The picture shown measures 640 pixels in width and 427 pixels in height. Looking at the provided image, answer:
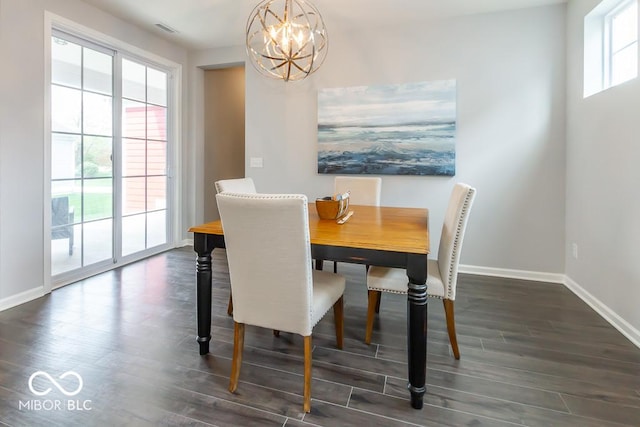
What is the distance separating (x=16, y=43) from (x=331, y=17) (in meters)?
2.60

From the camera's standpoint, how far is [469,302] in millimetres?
2891

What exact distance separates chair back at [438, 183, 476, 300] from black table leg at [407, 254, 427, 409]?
447 millimetres

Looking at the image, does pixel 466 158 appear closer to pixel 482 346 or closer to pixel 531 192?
pixel 531 192

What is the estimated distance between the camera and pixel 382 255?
5.32 feet

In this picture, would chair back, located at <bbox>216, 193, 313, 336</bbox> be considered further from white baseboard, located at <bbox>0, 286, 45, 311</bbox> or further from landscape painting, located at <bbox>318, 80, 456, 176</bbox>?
landscape painting, located at <bbox>318, 80, 456, 176</bbox>

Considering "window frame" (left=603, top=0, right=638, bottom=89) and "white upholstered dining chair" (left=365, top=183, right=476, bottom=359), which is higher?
"window frame" (left=603, top=0, right=638, bottom=89)

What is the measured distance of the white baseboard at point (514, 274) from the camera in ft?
11.3

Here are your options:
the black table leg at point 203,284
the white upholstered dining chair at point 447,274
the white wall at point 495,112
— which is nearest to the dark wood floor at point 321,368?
the black table leg at point 203,284

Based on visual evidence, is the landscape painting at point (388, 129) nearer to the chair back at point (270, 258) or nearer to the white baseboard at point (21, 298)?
the chair back at point (270, 258)

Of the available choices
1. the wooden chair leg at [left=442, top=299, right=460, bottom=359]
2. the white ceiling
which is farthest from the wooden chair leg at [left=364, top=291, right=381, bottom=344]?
the white ceiling

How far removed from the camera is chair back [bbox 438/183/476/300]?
6.11 feet

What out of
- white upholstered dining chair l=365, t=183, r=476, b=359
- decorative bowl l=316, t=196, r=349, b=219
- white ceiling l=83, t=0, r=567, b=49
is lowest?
white upholstered dining chair l=365, t=183, r=476, b=359

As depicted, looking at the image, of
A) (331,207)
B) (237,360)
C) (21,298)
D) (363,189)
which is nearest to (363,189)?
(363,189)

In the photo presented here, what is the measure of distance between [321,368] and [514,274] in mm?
2498
